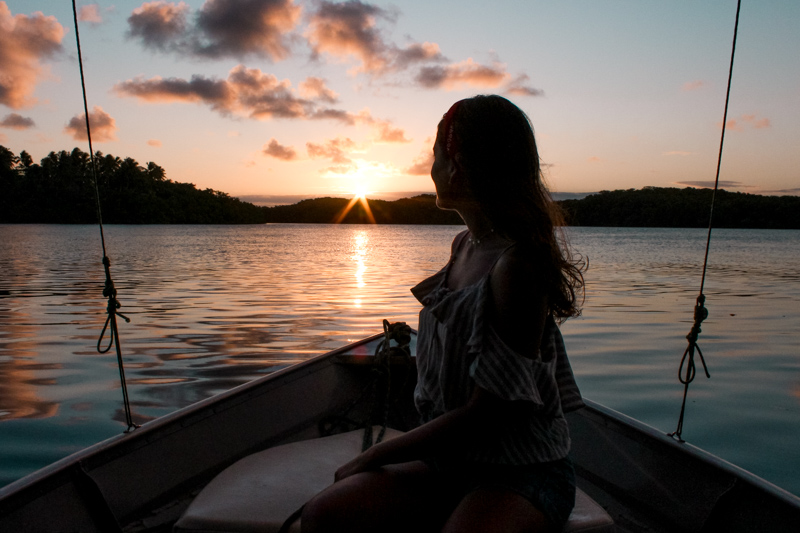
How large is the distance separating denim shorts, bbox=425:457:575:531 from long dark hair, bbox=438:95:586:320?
479 mm

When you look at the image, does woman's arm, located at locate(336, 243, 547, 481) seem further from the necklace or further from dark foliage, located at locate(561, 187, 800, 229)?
dark foliage, located at locate(561, 187, 800, 229)

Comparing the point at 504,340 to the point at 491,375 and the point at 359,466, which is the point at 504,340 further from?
the point at 359,466

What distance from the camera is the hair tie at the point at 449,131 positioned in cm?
172

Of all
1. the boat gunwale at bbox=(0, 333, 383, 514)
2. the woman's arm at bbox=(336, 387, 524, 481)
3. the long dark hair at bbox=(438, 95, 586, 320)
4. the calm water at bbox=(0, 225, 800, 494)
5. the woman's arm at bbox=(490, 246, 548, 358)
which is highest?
the long dark hair at bbox=(438, 95, 586, 320)

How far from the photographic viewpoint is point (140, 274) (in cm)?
1928

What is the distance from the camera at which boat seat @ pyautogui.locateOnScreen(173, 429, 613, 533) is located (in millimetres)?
1982

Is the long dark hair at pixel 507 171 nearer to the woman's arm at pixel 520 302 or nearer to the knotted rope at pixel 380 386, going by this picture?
the woman's arm at pixel 520 302

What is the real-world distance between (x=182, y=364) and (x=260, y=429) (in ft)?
15.1

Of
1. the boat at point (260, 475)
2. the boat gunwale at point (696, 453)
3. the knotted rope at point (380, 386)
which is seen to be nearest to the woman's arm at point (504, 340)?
the boat at point (260, 475)

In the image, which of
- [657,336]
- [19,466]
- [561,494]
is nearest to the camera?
[561,494]

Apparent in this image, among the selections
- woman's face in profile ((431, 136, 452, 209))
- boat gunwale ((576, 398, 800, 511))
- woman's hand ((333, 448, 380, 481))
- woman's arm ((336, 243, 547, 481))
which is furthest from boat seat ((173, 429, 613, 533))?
woman's face in profile ((431, 136, 452, 209))

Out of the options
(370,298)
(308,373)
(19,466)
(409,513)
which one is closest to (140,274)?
(370,298)

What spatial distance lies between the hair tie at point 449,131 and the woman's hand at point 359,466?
Result: 983 millimetres

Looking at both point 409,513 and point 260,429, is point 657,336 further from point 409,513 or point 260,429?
point 409,513
